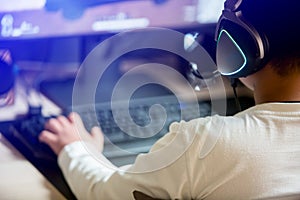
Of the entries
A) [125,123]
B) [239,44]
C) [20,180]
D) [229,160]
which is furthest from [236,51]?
[20,180]

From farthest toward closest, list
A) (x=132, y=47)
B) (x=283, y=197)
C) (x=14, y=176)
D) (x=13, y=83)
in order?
1. (x=132, y=47)
2. (x=13, y=83)
3. (x=14, y=176)
4. (x=283, y=197)

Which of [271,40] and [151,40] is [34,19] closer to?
[151,40]

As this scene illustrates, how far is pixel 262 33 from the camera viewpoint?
796 millimetres

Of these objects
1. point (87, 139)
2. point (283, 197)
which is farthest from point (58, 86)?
point (283, 197)

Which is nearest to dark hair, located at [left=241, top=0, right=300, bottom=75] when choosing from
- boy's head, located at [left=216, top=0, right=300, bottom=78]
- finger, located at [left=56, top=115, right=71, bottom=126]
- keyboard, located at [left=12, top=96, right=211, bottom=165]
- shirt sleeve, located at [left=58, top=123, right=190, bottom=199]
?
boy's head, located at [left=216, top=0, right=300, bottom=78]

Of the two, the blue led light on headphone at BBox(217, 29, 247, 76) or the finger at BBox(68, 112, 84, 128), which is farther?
the finger at BBox(68, 112, 84, 128)

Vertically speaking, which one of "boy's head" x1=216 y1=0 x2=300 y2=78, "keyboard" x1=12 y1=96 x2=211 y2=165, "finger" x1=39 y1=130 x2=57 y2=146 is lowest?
"keyboard" x1=12 y1=96 x2=211 y2=165

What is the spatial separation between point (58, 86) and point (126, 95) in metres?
0.15

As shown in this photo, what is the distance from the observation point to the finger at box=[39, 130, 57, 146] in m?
0.98

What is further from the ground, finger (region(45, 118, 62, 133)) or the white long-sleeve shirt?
the white long-sleeve shirt

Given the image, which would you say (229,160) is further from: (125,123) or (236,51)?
(125,123)

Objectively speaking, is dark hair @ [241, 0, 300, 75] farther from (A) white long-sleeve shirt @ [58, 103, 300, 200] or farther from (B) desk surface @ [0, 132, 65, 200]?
(B) desk surface @ [0, 132, 65, 200]

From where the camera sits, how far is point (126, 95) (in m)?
1.17

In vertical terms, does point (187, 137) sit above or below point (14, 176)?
above
